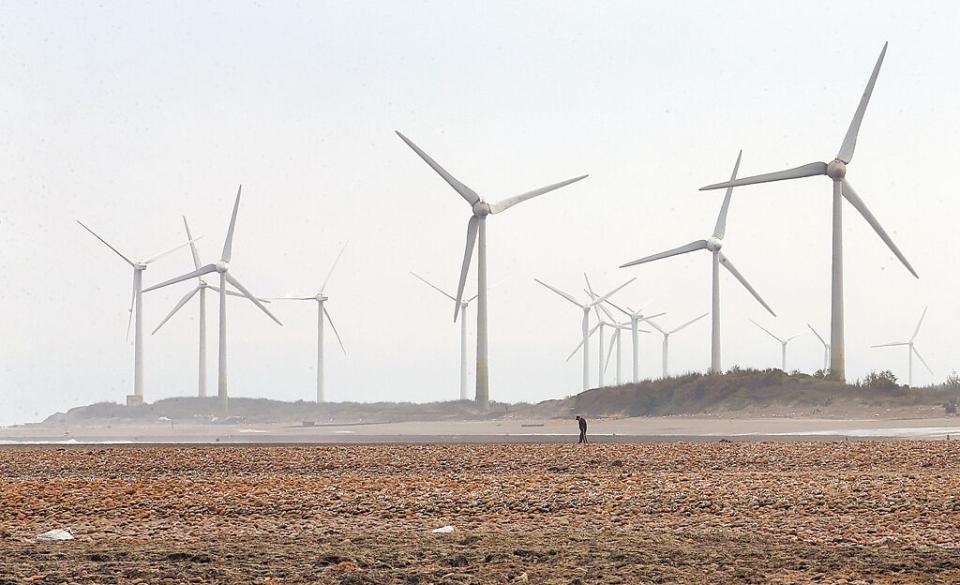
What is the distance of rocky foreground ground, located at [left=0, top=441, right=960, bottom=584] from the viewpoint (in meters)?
14.5

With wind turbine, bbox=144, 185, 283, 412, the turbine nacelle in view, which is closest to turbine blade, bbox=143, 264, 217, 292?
wind turbine, bbox=144, 185, 283, 412

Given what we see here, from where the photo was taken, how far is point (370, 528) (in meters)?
18.3

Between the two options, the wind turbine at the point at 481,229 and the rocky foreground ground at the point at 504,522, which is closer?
the rocky foreground ground at the point at 504,522

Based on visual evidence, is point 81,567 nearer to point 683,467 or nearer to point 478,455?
point 683,467

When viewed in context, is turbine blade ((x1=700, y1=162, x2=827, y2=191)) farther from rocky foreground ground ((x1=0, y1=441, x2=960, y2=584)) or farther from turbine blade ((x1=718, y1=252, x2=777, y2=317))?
rocky foreground ground ((x1=0, y1=441, x2=960, y2=584))

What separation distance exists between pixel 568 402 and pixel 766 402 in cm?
2358

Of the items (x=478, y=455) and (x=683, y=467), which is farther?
(x=478, y=455)

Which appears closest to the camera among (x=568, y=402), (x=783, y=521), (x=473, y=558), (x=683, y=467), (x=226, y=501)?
(x=473, y=558)

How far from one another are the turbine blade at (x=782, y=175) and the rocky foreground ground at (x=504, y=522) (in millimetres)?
51564

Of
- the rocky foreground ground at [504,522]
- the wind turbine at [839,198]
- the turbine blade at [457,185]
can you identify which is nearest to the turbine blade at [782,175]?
the wind turbine at [839,198]

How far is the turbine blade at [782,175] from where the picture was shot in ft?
267

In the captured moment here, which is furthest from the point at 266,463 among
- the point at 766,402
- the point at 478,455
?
the point at 766,402

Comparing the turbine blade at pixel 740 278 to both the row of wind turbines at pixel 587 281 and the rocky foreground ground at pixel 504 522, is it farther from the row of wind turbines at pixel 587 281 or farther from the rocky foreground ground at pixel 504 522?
the rocky foreground ground at pixel 504 522

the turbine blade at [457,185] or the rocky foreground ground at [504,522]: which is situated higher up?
the turbine blade at [457,185]
